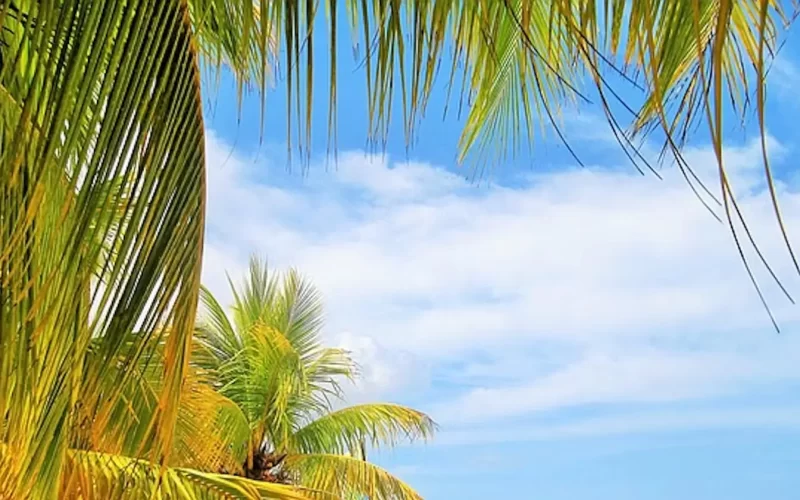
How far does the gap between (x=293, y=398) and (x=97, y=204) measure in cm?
735

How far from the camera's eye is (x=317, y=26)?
3.98 ft

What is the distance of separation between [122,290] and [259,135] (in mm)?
356

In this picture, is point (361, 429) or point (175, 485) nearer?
point (175, 485)

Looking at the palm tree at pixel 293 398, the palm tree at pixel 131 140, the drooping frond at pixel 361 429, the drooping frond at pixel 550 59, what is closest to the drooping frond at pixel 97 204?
the palm tree at pixel 131 140

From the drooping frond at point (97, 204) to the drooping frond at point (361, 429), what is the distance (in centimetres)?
658

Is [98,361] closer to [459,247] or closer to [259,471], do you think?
[259,471]

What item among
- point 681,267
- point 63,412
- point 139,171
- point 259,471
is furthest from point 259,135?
point 681,267

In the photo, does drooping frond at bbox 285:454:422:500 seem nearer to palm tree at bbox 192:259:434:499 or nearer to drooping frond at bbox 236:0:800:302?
palm tree at bbox 192:259:434:499

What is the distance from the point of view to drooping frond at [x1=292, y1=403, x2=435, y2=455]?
26.9ft

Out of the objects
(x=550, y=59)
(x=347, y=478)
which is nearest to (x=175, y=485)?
(x=550, y=59)

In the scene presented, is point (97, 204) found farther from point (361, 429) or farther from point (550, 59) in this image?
point (361, 429)

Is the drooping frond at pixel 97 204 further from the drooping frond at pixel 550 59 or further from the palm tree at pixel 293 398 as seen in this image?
the palm tree at pixel 293 398

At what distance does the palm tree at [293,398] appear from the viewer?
7.85 m

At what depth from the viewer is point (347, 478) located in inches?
318
